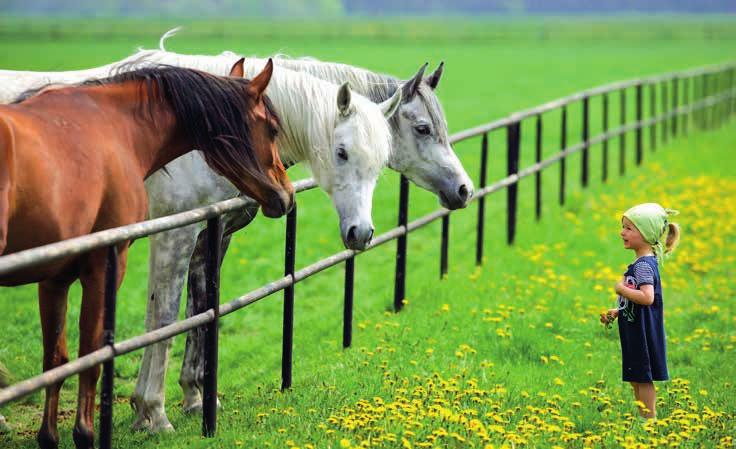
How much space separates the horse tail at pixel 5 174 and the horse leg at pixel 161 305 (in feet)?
4.34

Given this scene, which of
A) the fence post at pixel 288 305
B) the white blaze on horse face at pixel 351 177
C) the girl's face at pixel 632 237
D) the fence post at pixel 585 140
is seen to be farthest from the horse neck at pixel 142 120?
the fence post at pixel 585 140

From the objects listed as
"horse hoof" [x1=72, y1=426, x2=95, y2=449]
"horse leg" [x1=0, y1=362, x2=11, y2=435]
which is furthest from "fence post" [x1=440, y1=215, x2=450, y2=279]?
"horse hoof" [x1=72, y1=426, x2=95, y2=449]

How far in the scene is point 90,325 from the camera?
389cm

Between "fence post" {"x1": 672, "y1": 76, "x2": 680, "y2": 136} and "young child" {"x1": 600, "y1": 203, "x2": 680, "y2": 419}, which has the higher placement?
"young child" {"x1": 600, "y1": 203, "x2": 680, "y2": 419}

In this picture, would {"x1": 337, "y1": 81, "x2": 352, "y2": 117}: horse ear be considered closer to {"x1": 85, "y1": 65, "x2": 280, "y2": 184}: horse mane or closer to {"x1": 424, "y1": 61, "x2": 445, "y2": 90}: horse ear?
{"x1": 85, "y1": 65, "x2": 280, "y2": 184}: horse mane

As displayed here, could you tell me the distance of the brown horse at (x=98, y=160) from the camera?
361 centimetres

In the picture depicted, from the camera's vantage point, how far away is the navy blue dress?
185 inches

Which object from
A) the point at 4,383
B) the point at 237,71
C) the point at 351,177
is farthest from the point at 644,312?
the point at 4,383

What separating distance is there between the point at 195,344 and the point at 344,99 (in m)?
1.53

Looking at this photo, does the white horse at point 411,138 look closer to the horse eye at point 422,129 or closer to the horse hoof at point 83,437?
the horse eye at point 422,129

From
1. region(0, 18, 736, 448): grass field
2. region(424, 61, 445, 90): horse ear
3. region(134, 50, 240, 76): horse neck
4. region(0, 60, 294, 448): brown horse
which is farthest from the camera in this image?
region(424, 61, 445, 90): horse ear

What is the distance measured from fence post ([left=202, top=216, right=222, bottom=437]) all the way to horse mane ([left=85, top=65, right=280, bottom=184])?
0.27 meters

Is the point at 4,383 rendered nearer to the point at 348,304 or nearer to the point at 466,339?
the point at 348,304

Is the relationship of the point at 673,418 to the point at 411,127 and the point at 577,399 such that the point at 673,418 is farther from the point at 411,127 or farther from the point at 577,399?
the point at 411,127
